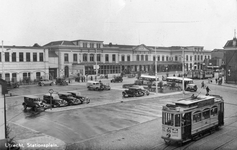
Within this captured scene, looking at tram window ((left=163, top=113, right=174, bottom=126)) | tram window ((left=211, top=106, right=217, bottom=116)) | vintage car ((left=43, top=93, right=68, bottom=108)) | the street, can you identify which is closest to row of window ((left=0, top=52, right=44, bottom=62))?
the street

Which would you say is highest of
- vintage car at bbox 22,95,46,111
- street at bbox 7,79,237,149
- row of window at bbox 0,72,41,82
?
row of window at bbox 0,72,41,82

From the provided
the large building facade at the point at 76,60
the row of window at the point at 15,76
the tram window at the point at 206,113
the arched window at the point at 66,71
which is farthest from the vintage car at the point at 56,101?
the arched window at the point at 66,71

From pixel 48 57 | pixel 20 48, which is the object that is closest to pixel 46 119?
pixel 20 48

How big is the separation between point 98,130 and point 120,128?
1704mm

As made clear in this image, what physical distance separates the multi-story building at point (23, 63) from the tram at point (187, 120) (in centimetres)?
4596

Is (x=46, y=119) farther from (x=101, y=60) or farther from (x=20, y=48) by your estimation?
(x=101, y=60)

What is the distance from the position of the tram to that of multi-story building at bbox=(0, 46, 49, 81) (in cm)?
4596

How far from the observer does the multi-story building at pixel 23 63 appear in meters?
53.7

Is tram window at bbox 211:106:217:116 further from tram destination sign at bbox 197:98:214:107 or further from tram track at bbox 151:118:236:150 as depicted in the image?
tram track at bbox 151:118:236:150

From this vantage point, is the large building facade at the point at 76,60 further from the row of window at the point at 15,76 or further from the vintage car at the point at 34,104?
the vintage car at the point at 34,104

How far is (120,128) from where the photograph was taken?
19.0m

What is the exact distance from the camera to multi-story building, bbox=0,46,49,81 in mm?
53688

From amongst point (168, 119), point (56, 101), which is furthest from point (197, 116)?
point (56, 101)

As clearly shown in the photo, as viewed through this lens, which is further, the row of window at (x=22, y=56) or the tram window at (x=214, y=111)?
the row of window at (x=22, y=56)
